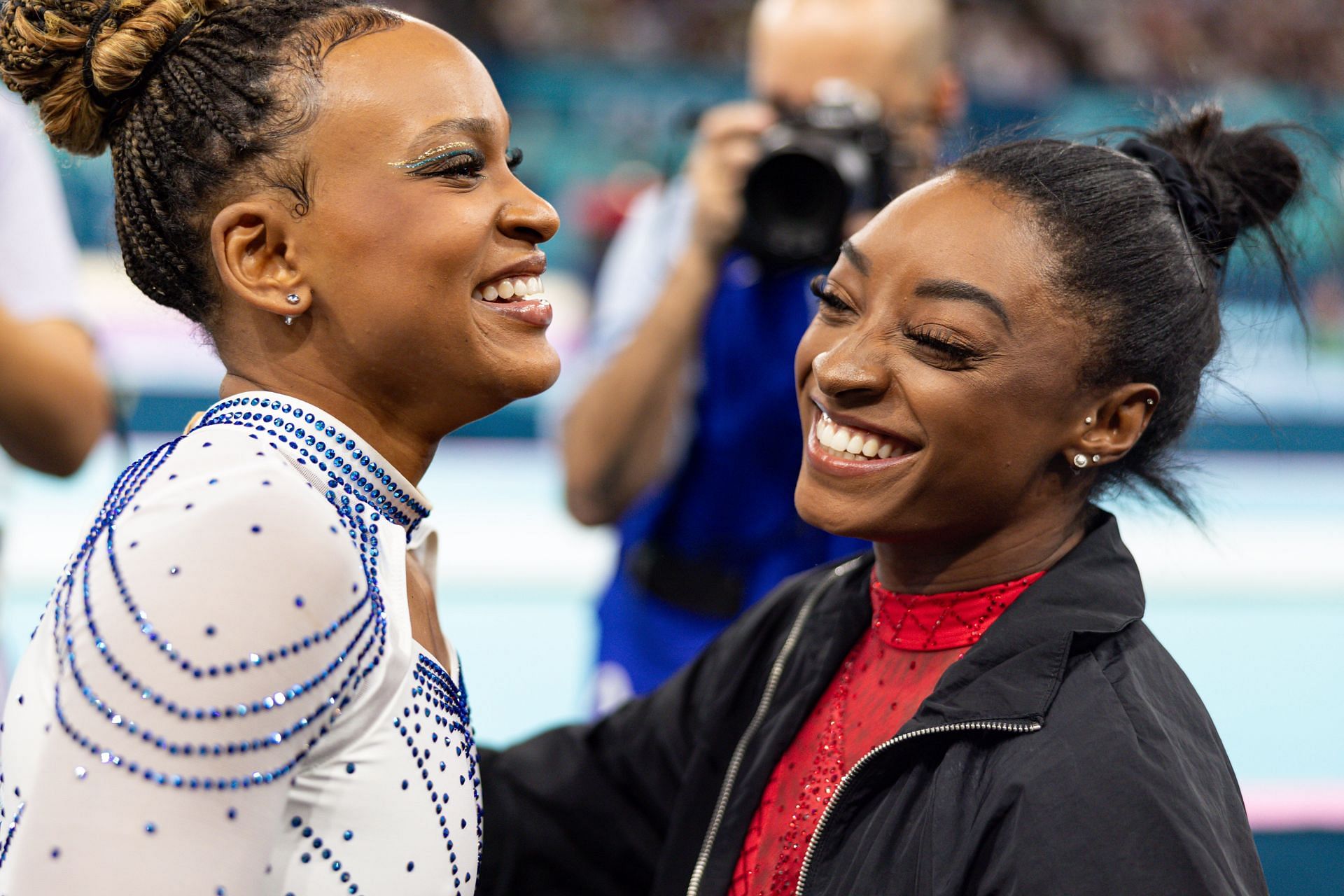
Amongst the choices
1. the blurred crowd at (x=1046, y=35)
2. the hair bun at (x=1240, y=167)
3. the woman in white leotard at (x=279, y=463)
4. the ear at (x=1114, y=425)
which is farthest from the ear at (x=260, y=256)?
the blurred crowd at (x=1046, y=35)

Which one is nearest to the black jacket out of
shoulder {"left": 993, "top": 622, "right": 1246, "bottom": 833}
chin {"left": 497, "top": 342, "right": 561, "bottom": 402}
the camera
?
shoulder {"left": 993, "top": 622, "right": 1246, "bottom": 833}

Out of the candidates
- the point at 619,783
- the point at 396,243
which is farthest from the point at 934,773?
the point at 396,243

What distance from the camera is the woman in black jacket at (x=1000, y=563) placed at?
1034mm

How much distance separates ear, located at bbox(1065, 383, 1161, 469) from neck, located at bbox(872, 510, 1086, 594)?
2.5 inches

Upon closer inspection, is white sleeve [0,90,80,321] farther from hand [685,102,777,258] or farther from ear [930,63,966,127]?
ear [930,63,966,127]

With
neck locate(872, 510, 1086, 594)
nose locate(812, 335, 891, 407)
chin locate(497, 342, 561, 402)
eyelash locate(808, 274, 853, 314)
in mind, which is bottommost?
neck locate(872, 510, 1086, 594)

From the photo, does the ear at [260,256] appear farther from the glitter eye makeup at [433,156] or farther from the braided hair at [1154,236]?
the braided hair at [1154,236]

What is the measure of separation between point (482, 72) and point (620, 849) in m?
0.81

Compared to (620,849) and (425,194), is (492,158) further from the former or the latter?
(620,849)

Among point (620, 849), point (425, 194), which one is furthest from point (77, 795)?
point (620, 849)

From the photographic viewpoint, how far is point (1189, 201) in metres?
1.25

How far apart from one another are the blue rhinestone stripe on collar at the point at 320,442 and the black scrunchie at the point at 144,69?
0.26 m

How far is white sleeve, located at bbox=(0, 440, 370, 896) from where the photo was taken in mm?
883

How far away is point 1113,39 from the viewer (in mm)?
9781
